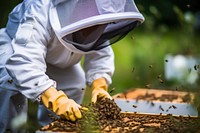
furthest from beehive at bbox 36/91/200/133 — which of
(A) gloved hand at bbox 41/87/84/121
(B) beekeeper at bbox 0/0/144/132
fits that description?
(B) beekeeper at bbox 0/0/144/132

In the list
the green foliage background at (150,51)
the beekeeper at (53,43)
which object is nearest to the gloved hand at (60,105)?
the beekeeper at (53,43)

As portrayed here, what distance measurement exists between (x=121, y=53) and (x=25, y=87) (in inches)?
311

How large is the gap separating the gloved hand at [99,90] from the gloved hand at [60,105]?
0.52 m

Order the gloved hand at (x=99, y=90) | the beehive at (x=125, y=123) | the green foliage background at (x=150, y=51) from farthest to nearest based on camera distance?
the green foliage background at (x=150, y=51) → the gloved hand at (x=99, y=90) → the beehive at (x=125, y=123)

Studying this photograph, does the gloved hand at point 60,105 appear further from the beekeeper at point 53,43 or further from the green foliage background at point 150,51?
the green foliage background at point 150,51

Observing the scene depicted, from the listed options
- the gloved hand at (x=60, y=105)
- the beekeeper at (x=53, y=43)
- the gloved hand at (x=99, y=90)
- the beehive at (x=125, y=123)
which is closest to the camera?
the beehive at (x=125, y=123)

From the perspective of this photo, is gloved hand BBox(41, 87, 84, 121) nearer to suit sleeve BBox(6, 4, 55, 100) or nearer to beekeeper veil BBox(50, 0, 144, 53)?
suit sleeve BBox(6, 4, 55, 100)

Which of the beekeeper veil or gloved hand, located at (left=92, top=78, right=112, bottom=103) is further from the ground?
the beekeeper veil

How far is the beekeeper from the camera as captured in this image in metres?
3.98

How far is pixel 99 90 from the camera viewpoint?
182 inches

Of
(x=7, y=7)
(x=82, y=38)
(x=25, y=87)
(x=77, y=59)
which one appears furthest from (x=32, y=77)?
(x=7, y=7)

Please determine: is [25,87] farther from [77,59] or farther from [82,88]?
[82,88]

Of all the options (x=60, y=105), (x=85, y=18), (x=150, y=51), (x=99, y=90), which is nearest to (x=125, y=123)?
(x=60, y=105)

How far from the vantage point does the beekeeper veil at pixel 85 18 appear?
4.09m
